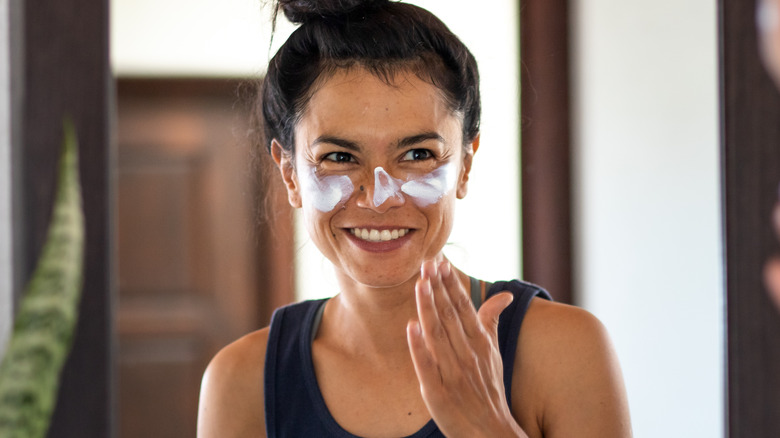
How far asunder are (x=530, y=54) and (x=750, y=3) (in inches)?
29.7

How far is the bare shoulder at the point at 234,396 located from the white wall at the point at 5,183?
35 centimetres

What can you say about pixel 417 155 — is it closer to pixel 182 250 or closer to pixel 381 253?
pixel 381 253

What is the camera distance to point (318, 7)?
2.35ft

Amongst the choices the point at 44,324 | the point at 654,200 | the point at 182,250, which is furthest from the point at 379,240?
the point at 182,250

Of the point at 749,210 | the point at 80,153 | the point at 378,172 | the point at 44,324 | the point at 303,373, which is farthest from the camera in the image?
the point at 303,373

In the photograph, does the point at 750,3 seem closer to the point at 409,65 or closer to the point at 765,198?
the point at 765,198

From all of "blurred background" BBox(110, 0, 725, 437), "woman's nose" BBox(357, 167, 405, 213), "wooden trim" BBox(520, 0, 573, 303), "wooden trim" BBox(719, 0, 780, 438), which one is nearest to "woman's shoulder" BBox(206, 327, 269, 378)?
"blurred background" BBox(110, 0, 725, 437)

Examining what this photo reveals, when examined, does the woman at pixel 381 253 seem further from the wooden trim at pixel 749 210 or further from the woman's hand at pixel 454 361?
the wooden trim at pixel 749 210

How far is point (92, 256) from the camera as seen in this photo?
442 millimetres

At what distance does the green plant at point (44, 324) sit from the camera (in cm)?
28

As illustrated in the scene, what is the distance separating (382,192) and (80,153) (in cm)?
29

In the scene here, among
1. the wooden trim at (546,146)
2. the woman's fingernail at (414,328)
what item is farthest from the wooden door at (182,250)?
the woman's fingernail at (414,328)

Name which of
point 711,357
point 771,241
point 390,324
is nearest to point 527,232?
point 711,357

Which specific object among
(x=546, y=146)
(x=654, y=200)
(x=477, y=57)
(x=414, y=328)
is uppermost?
(x=477, y=57)
